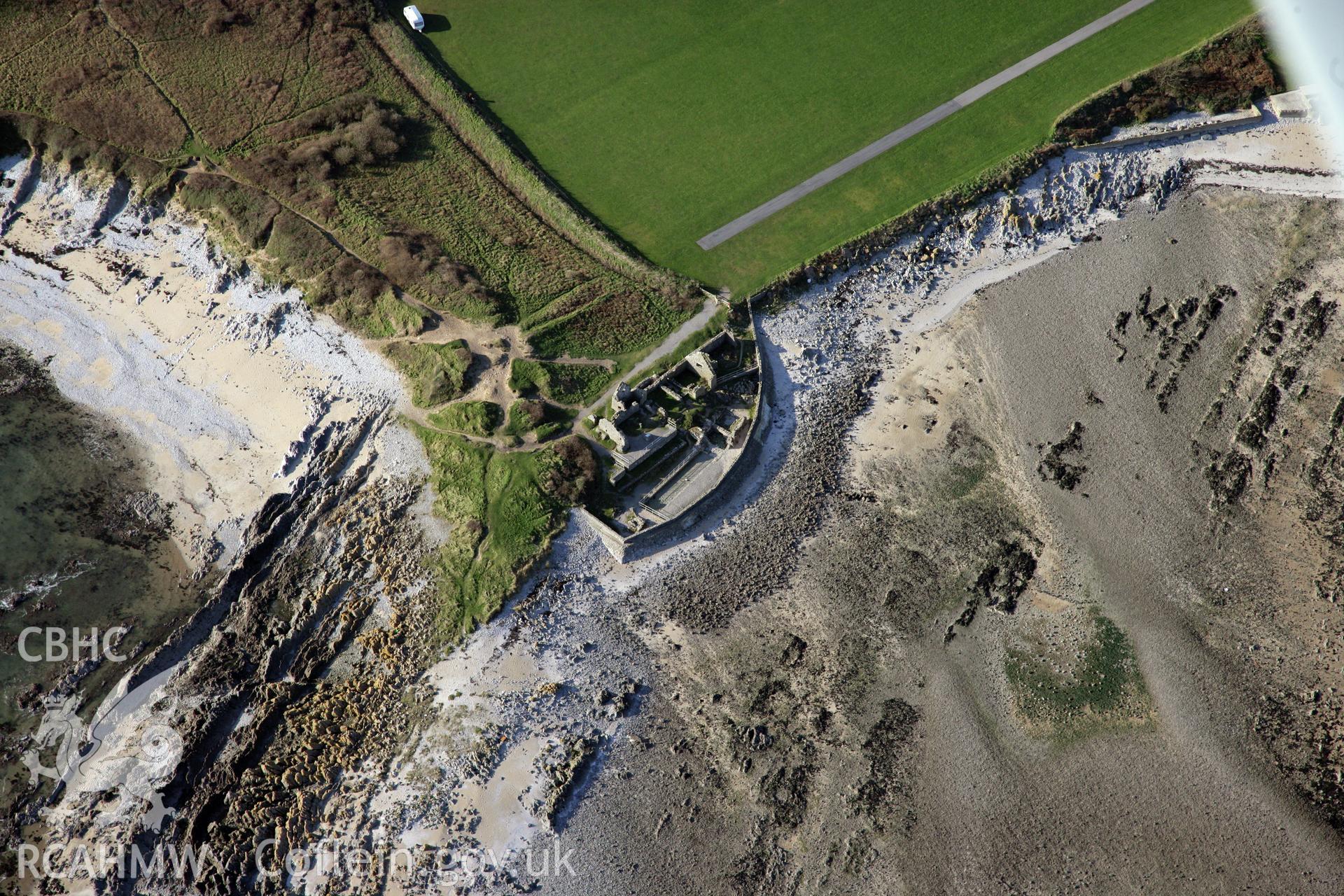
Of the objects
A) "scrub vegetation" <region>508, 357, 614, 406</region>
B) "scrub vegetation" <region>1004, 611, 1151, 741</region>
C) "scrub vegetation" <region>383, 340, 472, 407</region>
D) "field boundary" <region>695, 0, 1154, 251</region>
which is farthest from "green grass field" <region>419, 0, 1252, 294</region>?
"scrub vegetation" <region>1004, 611, 1151, 741</region>

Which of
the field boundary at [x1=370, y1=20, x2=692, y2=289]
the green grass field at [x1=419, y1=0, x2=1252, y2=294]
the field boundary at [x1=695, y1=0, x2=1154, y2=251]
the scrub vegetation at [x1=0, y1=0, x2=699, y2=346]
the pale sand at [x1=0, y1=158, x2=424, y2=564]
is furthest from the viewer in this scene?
the green grass field at [x1=419, y1=0, x2=1252, y2=294]

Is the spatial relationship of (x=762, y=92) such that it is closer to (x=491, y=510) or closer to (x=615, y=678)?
(x=491, y=510)

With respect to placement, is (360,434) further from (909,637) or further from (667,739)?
(909,637)

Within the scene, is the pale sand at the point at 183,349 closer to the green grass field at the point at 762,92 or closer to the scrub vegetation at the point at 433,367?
the scrub vegetation at the point at 433,367

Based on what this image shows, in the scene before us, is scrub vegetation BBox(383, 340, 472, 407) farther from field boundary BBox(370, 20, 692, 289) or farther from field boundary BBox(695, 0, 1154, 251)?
field boundary BBox(695, 0, 1154, 251)

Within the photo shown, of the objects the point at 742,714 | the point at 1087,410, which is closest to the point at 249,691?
the point at 742,714

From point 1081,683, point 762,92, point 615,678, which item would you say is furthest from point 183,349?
point 1081,683

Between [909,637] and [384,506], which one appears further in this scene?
[384,506]
